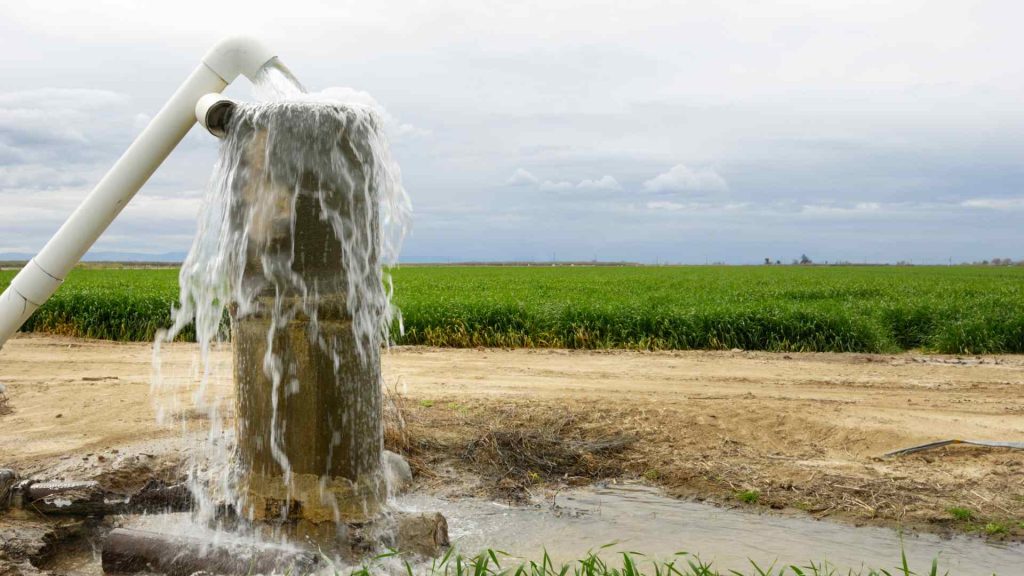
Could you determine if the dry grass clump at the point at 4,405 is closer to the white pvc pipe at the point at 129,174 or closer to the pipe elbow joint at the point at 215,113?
the white pvc pipe at the point at 129,174

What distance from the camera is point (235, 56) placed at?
4.50m

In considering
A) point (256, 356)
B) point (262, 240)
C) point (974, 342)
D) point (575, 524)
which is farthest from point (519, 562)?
point (974, 342)

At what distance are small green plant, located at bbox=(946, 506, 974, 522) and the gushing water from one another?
3.29 metres

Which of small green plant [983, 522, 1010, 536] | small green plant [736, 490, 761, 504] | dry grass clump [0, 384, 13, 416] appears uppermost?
small green plant [983, 522, 1010, 536]

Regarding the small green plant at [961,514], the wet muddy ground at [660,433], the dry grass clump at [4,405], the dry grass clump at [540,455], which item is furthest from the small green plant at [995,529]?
the dry grass clump at [4,405]

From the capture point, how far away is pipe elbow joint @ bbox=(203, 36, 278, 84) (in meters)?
4.48

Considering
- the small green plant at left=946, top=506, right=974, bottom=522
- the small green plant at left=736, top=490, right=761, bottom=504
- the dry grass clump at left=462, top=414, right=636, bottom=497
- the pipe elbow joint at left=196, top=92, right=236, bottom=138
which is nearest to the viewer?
the pipe elbow joint at left=196, top=92, right=236, bottom=138

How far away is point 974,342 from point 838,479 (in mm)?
9035

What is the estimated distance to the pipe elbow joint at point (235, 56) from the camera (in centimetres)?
448

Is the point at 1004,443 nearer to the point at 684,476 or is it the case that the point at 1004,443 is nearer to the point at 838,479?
the point at 838,479

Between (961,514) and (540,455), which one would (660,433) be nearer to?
(540,455)

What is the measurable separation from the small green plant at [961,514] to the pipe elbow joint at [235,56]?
4667 mm

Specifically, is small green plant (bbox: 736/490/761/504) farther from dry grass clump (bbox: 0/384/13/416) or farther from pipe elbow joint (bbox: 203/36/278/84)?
dry grass clump (bbox: 0/384/13/416)

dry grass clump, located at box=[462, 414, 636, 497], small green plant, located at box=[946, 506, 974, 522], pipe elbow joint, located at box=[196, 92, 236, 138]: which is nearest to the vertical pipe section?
pipe elbow joint, located at box=[196, 92, 236, 138]
